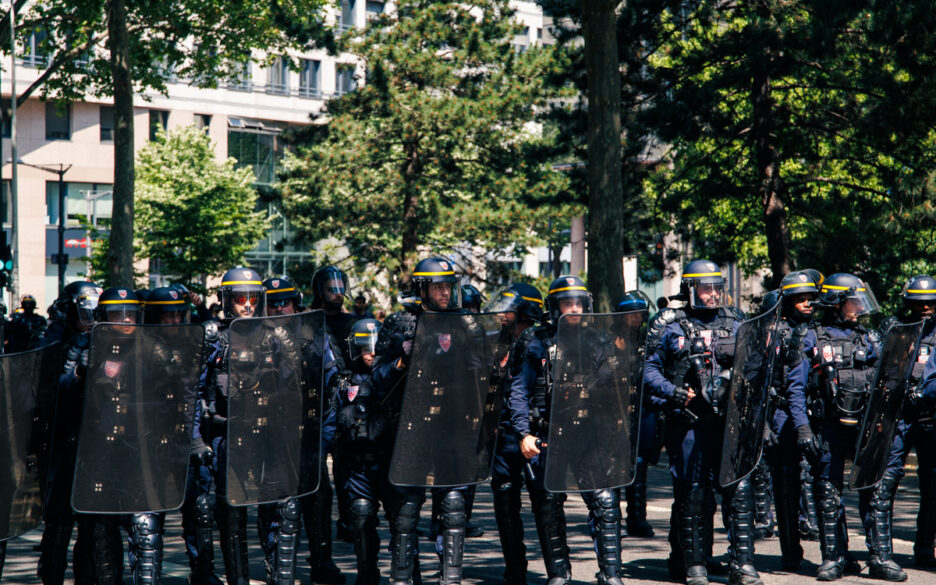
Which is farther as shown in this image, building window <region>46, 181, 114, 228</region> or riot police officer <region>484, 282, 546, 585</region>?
building window <region>46, 181, 114, 228</region>

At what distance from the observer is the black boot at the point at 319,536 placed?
684 cm

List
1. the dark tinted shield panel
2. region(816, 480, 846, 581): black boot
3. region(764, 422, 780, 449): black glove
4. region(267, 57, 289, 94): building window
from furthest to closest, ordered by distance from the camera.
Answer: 1. region(267, 57, 289, 94): building window
2. region(764, 422, 780, 449): black glove
3. region(816, 480, 846, 581): black boot
4. the dark tinted shield panel

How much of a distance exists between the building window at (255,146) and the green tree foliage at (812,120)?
29.0 meters

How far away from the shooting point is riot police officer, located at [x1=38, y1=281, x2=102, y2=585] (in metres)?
5.59

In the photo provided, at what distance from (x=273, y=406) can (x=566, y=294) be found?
6.11 feet

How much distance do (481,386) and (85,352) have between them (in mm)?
2110

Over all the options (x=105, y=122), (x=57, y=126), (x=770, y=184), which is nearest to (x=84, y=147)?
(x=57, y=126)

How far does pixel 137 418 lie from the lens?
5.29 metres

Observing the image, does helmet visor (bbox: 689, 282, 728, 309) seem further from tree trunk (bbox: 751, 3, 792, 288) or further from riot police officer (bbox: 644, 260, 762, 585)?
tree trunk (bbox: 751, 3, 792, 288)

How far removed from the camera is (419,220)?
83.4 feet

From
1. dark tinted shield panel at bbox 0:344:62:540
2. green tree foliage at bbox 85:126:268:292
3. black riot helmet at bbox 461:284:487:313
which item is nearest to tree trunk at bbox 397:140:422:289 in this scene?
green tree foliage at bbox 85:126:268:292

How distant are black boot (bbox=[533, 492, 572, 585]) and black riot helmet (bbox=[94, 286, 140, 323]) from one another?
2.49 metres

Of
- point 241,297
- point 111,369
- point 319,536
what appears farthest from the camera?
point 319,536

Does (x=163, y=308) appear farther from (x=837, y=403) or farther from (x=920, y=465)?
(x=920, y=465)
